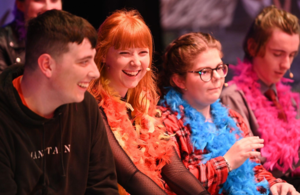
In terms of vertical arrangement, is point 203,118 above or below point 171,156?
above

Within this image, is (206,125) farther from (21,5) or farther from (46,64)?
(21,5)

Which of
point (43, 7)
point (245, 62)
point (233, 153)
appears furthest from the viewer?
point (245, 62)

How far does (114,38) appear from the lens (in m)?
1.87

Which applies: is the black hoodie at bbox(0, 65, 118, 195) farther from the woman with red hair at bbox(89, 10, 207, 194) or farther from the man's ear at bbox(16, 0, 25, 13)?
the man's ear at bbox(16, 0, 25, 13)

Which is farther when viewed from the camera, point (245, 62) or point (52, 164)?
point (245, 62)

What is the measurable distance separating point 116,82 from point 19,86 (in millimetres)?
640

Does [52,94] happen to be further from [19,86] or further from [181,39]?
[181,39]

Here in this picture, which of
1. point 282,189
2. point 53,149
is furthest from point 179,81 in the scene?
point 53,149

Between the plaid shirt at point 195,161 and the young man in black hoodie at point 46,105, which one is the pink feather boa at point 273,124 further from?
the young man in black hoodie at point 46,105

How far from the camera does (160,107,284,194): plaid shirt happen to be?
198 centimetres

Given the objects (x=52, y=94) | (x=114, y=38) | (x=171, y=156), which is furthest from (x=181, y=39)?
(x=52, y=94)

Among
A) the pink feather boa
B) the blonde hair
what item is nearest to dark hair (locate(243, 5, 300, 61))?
the pink feather boa

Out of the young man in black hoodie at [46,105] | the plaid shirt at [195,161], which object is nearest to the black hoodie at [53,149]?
the young man in black hoodie at [46,105]

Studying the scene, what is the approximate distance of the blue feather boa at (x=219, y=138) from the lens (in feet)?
6.78
